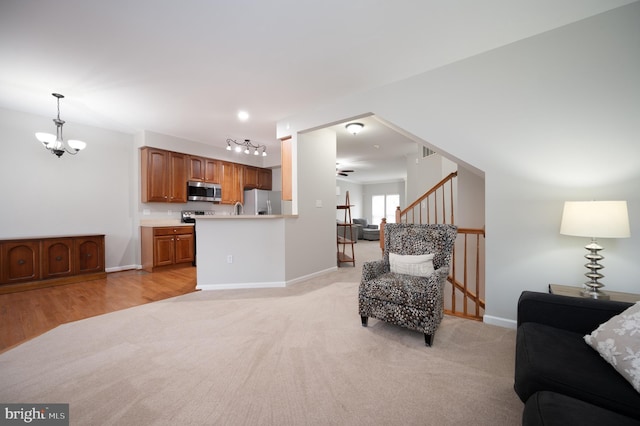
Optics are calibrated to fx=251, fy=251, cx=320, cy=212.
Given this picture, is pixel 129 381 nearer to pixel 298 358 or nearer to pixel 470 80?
pixel 298 358

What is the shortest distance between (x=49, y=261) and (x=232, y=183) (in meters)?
3.44

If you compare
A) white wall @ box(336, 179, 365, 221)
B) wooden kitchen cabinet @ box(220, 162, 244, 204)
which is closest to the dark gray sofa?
wooden kitchen cabinet @ box(220, 162, 244, 204)

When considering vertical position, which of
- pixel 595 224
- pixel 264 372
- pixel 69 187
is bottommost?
pixel 264 372

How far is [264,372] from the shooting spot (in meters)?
1.76

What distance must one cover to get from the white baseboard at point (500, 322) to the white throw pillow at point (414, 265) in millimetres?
745

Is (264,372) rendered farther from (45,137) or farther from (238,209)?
(238,209)

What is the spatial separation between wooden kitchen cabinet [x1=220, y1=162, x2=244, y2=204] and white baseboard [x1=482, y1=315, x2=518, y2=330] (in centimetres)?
553

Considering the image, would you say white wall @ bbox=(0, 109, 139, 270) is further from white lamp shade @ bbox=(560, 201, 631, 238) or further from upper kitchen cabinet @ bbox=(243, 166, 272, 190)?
white lamp shade @ bbox=(560, 201, 631, 238)

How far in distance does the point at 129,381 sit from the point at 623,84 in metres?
4.16

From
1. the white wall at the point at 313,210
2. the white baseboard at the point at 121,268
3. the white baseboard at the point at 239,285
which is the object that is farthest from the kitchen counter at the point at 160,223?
the white wall at the point at 313,210

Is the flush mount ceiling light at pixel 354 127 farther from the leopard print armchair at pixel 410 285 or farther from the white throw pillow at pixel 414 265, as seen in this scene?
the white throw pillow at pixel 414 265

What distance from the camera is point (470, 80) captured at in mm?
2508

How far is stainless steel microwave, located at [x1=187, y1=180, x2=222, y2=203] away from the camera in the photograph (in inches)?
213

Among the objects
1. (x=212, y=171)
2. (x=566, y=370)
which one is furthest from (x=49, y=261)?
(x=566, y=370)
